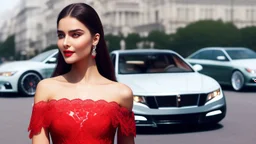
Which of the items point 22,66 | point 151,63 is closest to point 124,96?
point 151,63

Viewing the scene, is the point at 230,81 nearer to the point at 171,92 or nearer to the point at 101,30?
the point at 171,92

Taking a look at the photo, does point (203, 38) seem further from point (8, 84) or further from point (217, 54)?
point (8, 84)

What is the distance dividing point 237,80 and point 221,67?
851 mm

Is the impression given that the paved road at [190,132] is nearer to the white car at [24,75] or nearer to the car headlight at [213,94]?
the car headlight at [213,94]

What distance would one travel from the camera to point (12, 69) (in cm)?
1384

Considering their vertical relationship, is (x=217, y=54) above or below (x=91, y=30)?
below

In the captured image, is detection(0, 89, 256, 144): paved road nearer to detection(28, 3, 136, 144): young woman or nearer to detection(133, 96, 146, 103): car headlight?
detection(133, 96, 146, 103): car headlight

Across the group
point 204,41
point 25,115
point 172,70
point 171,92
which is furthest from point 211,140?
point 204,41

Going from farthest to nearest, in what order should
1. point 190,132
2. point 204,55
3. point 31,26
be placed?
point 31,26 < point 204,55 < point 190,132

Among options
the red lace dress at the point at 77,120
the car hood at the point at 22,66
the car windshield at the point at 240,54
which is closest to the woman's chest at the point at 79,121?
the red lace dress at the point at 77,120

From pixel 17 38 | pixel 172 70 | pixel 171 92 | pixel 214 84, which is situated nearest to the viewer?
pixel 171 92

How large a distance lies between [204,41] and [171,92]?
6678 centimetres

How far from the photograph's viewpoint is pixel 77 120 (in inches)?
74.4

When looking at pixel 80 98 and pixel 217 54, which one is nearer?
pixel 80 98
